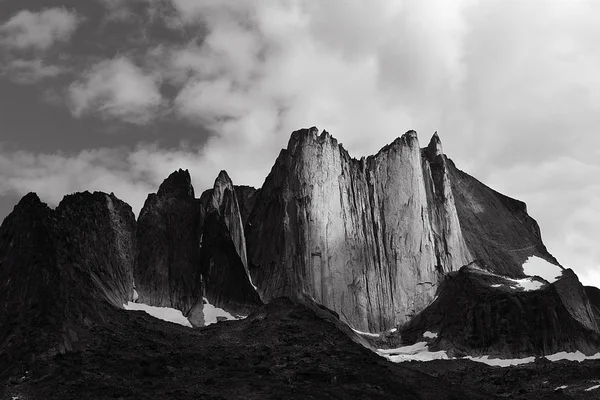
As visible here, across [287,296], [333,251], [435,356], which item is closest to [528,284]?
[435,356]

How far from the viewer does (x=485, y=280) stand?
16888 cm

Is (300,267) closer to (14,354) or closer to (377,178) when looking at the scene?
(377,178)

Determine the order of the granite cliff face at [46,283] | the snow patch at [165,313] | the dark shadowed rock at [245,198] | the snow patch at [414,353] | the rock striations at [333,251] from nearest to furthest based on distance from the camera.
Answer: the granite cliff face at [46,283] → the snow patch at [165,313] → the rock striations at [333,251] → the snow patch at [414,353] → the dark shadowed rock at [245,198]

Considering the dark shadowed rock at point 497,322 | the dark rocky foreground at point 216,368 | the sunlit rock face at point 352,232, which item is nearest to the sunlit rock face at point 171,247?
the sunlit rock face at point 352,232

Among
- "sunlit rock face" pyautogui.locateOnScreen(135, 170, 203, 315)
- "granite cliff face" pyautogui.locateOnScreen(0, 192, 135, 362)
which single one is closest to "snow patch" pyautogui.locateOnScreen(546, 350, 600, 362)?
"sunlit rock face" pyautogui.locateOnScreen(135, 170, 203, 315)

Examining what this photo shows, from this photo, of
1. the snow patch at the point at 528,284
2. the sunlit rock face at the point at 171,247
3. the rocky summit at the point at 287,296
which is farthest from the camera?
the snow patch at the point at 528,284

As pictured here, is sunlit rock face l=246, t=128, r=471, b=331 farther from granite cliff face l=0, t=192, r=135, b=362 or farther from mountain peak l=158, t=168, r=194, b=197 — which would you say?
granite cliff face l=0, t=192, r=135, b=362

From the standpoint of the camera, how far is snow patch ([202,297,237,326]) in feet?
457

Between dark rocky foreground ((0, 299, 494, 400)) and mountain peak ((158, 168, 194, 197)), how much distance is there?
4750 centimetres

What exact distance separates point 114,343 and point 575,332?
96228 millimetres

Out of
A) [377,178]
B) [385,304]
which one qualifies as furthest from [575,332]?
[377,178]

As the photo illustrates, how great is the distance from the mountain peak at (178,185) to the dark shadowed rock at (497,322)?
4088cm

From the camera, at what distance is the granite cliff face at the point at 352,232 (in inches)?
6432

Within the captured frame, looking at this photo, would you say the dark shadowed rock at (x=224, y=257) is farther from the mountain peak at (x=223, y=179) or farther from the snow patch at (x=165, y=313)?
the snow patch at (x=165, y=313)
